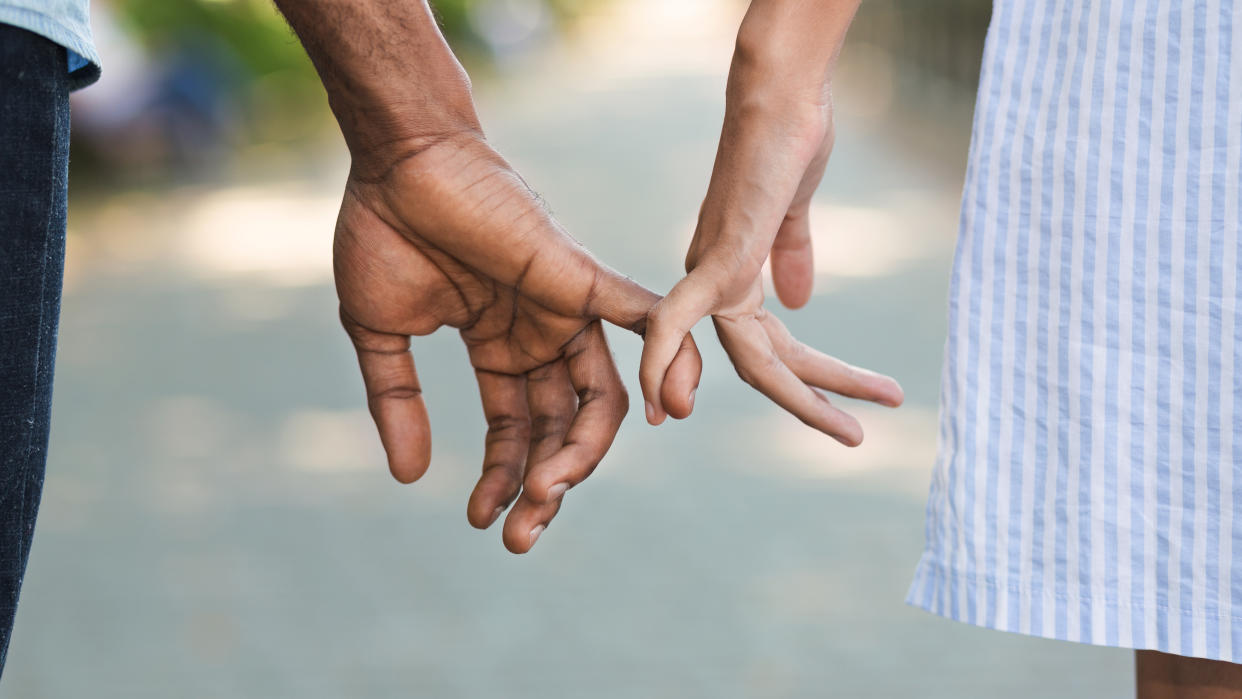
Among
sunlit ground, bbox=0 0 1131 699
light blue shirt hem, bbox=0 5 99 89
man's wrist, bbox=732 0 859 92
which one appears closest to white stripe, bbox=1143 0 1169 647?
man's wrist, bbox=732 0 859 92

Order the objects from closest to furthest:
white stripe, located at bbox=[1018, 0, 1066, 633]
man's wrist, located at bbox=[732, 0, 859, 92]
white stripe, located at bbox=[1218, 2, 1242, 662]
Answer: white stripe, located at bbox=[1218, 2, 1242, 662] < white stripe, located at bbox=[1018, 0, 1066, 633] < man's wrist, located at bbox=[732, 0, 859, 92]

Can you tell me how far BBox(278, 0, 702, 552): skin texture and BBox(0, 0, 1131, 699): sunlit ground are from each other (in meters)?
1.43

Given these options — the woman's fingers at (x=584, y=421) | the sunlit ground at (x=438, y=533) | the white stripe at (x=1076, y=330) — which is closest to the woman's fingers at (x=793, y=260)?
the woman's fingers at (x=584, y=421)

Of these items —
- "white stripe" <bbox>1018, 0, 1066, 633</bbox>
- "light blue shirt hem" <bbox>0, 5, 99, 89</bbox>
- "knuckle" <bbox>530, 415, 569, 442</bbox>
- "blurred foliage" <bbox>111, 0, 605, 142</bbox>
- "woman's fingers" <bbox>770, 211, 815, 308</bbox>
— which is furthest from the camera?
"blurred foliage" <bbox>111, 0, 605, 142</bbox>

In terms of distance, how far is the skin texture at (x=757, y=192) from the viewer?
1.82 metres

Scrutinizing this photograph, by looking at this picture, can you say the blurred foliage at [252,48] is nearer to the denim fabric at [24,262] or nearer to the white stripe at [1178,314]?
the denim fabric at [24,262]

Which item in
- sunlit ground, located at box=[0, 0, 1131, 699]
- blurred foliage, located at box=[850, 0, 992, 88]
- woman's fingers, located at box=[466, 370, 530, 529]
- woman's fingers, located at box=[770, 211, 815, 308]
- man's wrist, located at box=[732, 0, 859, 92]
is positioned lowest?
blurred foliage, located at box=[850, 0, 992, 88]

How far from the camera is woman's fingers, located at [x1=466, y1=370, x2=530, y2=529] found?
201cm

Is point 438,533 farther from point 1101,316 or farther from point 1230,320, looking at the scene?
point 1230,320

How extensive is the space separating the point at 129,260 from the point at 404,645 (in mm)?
4481

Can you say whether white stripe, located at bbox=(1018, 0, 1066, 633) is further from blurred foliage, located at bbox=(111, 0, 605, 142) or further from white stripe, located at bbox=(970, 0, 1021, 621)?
blurred foliage, located at bbox=(111, 0, 605, 142)

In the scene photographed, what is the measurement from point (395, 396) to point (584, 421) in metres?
0.34

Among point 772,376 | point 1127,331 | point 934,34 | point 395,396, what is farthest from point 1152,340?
point 934,34

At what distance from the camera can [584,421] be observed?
6.25 ft
